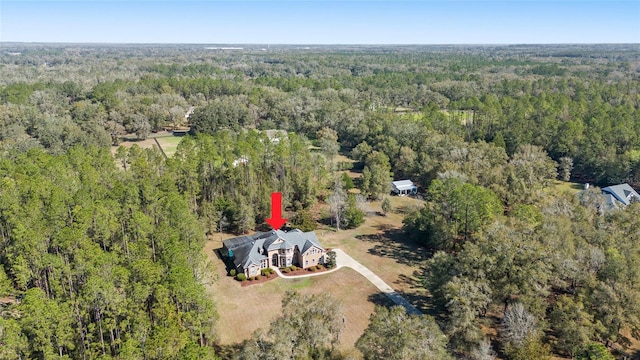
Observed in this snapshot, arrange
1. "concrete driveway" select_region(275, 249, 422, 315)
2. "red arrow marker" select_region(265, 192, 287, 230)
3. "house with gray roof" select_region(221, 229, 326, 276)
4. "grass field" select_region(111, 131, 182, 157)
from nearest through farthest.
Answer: "concrete driveway" select_region(275, 249, 422, 315)
"house with gray roof" select_region(221, 229, 326, 276)
"red arrow marker" select_region(265, 192, 287, 230)
"grass field" select_region(111, 131, 182, 157)

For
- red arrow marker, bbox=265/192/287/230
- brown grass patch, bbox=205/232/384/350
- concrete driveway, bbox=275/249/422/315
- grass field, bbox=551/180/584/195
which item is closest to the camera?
brown grass patch, bbox=205/232/384/350

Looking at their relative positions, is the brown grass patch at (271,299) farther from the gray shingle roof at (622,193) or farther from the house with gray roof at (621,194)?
the gray shingle roof at (622,193)

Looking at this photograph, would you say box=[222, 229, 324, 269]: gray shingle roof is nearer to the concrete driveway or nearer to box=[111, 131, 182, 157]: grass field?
the concrete driveway

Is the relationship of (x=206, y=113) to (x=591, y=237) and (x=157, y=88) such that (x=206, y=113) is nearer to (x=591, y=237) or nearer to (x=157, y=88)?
(x=157, y=88)

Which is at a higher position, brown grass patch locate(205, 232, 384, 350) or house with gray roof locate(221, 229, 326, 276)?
house with gray roof locate(221, 229, 326, 276)

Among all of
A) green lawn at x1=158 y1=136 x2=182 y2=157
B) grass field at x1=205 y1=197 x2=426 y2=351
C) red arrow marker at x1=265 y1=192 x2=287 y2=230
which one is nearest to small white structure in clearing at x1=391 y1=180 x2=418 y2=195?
grass field at x1=205 y1=197 x2=426 y2=351

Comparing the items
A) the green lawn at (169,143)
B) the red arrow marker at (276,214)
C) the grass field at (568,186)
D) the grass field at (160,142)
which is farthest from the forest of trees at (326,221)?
the green lawn at (169,143)

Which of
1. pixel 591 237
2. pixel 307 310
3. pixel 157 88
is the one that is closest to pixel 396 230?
pixel 591 237
